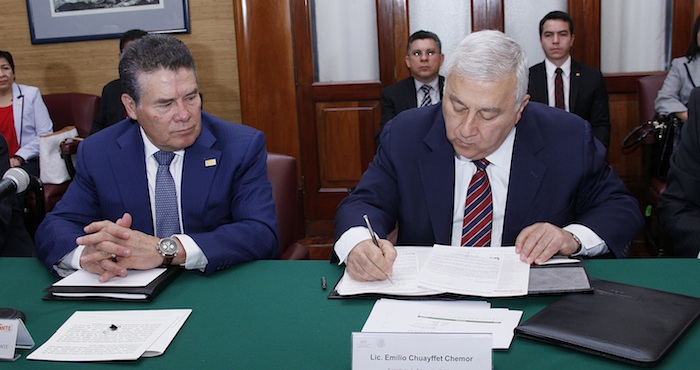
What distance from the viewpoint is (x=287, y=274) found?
1745 millimetres

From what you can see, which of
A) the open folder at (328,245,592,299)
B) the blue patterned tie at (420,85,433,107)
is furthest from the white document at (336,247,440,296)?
the blue patterned tie at (420,85,433,107)

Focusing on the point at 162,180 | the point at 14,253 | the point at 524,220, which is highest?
the point at 162,180

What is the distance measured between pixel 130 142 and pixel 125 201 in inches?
7.9

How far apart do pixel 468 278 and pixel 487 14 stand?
11.4 feet

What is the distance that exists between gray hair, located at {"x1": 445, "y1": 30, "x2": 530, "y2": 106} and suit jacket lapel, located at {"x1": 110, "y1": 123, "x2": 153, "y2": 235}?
103 centimetres

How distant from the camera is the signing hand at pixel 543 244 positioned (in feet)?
5.48

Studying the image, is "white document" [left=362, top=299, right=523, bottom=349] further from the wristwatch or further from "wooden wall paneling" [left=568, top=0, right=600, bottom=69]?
"wooden wall paneling" [left=568, top=0, right=600, bottom=69]

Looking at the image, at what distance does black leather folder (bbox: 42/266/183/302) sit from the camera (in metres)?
1.62

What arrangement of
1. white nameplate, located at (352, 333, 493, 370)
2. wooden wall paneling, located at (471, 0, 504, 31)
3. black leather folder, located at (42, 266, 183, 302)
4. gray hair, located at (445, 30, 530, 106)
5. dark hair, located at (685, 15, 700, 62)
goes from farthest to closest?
wooden wall paneling, located at (471, 0, 504, 31)
dark hair, located at (685, 15, 700, 62)
gray hair, located at (445, 30, 530, 106)
black leather folder, located at (42, 266, 183, 302)
white nameplate, located at (352, 333, 493, 370)

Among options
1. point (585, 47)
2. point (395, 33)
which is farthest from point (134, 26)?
point (585, 47)

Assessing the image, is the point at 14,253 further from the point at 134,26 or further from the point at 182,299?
the point at 134,26

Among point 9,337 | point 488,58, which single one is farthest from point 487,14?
point 9,337

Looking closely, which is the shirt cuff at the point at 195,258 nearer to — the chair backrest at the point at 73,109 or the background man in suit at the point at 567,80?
the background man in suit at the point at 567,80

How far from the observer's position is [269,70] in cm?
486
